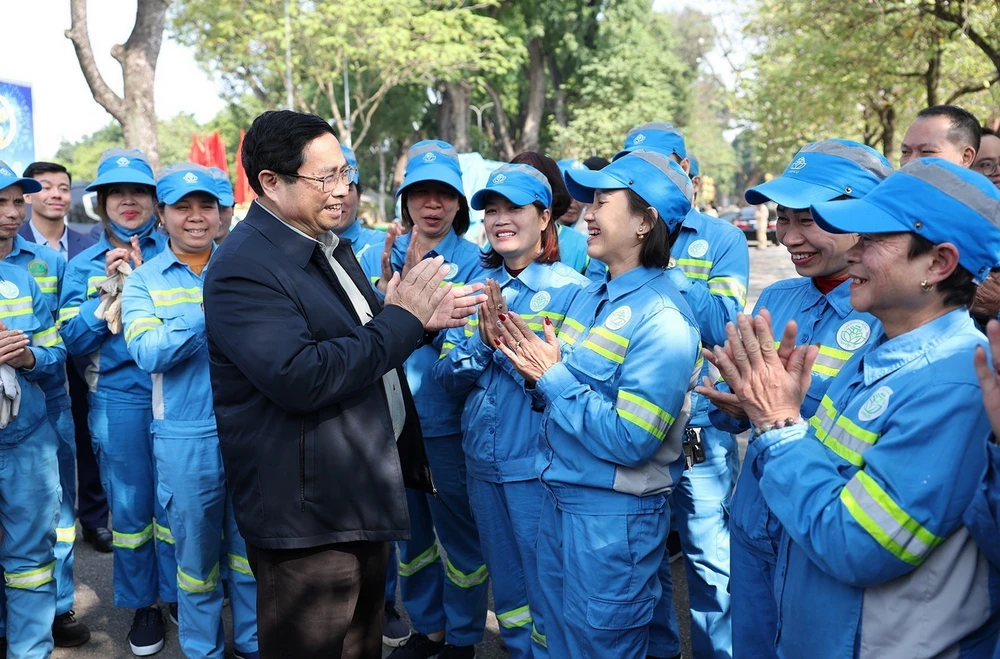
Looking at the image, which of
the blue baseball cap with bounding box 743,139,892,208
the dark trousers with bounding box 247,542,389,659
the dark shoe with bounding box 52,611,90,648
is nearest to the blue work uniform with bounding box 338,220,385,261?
the dark shoe with bounding box 52,611,90,648

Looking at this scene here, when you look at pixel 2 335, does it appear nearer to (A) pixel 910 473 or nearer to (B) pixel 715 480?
(B) pixel 715 480

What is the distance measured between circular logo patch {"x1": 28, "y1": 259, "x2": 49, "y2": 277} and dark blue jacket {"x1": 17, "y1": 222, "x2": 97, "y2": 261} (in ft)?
4.13

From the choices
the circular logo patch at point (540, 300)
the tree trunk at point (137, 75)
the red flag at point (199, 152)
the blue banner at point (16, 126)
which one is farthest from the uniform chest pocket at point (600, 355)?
the red flag at point (199, 152)

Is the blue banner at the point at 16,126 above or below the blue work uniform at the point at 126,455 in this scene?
above

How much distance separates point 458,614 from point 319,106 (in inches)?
1056

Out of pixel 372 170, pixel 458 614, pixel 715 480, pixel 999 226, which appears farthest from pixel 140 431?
pixel 372 170

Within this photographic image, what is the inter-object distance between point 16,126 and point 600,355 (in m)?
6.30

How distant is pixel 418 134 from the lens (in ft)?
102

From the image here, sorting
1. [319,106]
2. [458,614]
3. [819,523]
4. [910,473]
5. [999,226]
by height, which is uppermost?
[319,106]

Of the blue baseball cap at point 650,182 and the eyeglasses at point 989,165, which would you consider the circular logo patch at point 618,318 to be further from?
the eyeglasses at point 989,165

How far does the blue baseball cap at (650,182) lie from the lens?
9.09 ft

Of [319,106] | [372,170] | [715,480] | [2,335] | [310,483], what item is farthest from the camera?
[372,170]

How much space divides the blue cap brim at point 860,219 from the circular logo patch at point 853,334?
25.0 inches

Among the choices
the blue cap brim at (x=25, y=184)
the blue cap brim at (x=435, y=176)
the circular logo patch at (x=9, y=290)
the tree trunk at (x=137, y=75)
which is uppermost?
the tree trunk at (x=137, y=75)
